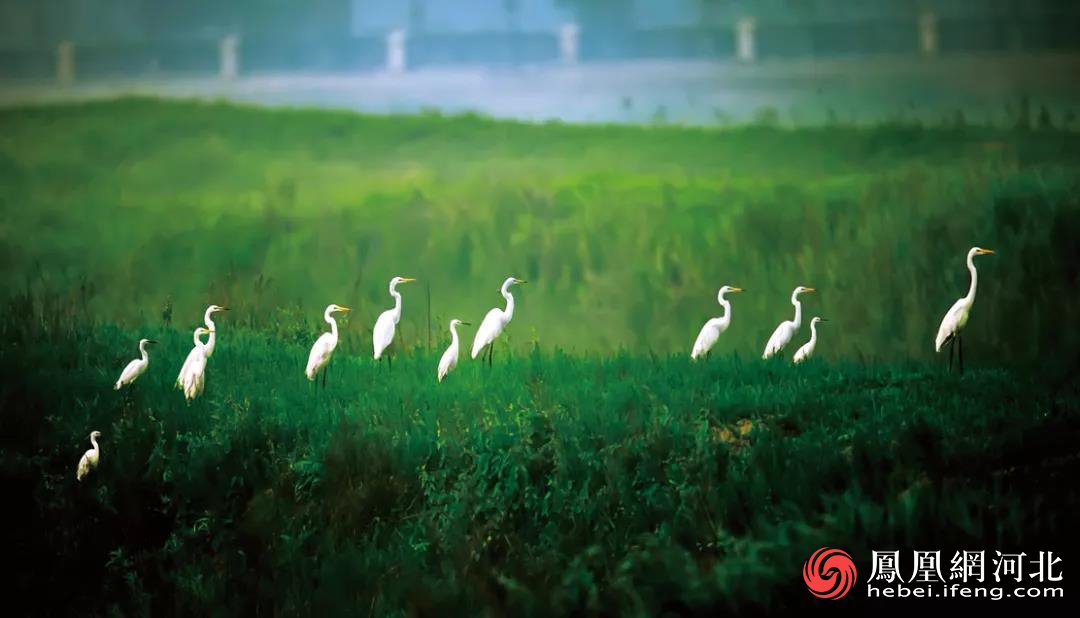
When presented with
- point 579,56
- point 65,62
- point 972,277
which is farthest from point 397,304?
point 972,277

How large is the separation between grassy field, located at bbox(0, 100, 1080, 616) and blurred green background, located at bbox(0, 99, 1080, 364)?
0.01 m

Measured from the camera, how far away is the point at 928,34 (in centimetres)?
461

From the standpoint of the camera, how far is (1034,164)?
450 centimetres

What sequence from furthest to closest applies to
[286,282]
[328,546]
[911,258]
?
[286,282] → [911,258] → [328,546]

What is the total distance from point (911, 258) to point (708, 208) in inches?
29.2

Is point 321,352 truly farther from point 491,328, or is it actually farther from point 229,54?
point 229,54

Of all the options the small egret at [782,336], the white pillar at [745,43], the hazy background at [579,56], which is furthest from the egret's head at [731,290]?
the white pillar at [745,43]

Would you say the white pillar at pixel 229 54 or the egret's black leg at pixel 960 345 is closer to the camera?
the egret's black leg at pixel 960 345

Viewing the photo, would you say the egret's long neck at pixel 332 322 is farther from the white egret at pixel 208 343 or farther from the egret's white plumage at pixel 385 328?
the white egret at pixel 208 343

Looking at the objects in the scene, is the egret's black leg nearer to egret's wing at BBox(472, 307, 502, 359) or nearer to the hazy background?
the hazy background

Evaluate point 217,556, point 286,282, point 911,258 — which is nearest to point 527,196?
point 286,282

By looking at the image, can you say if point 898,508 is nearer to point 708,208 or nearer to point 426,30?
point 708,208

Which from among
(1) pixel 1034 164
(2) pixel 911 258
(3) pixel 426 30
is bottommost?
(2) pixel 911 258

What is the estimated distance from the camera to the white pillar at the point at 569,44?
15.8 feet
